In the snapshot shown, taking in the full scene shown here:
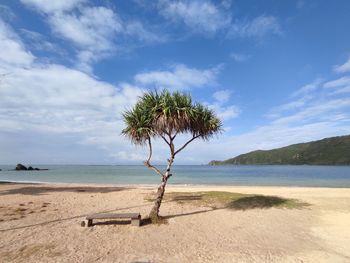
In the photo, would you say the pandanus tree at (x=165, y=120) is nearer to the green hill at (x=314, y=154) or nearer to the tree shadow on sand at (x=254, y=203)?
the tree shadow on sand at (x=254, y=203)

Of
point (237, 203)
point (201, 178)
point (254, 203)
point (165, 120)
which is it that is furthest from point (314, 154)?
point (165, 120)

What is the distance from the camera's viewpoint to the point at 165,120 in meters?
9.77

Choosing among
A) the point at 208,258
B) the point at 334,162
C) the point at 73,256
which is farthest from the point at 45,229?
the point at 334,162

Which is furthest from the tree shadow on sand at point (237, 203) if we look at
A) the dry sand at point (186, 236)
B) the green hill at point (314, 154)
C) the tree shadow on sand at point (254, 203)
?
the green hill at point (314, 154)

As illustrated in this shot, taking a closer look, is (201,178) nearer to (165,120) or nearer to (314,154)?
(165,120)

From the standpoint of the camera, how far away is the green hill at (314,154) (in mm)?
135750

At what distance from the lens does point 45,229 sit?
8.95m

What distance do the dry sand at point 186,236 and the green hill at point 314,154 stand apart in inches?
5367

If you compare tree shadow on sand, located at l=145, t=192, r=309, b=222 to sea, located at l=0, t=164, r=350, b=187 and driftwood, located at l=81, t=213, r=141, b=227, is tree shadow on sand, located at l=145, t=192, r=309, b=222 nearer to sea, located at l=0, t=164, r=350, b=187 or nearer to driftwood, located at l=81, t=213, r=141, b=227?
driftwood, located at l=81, t=213, r=141, b=227

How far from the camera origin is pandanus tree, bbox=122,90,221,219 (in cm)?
987

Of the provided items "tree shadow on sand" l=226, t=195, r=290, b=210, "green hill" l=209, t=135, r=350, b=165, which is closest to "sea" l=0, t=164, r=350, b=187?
"tree shadow on sand" l=226, t=195, r=290, b=210

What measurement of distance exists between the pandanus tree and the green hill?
13794 centimetres

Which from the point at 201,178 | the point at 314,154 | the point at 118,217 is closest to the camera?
the point at 118,217

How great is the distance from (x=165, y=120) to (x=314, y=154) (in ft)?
521
